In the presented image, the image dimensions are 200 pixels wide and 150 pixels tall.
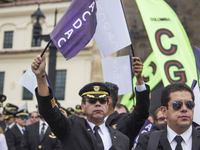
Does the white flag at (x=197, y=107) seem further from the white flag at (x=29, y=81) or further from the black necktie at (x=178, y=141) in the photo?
the white flag at (x=29, y=81)

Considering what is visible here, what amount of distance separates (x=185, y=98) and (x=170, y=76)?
3048 millimetres

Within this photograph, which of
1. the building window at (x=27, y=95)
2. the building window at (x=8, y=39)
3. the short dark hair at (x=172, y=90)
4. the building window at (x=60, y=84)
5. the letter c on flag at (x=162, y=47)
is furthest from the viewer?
the building window at (x=8, y=39)

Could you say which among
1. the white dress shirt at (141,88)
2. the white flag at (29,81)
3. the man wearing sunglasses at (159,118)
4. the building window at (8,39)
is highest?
the building window at (8,39)

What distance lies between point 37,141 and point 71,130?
11.7ft

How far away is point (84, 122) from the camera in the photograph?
3.61m

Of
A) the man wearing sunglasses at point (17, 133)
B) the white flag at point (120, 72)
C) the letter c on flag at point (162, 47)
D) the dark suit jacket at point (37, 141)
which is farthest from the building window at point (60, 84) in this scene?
the letter c on flag at point (162, 47)

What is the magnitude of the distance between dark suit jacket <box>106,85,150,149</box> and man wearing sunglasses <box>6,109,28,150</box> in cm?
458

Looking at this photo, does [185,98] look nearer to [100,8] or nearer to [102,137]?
[102,137]

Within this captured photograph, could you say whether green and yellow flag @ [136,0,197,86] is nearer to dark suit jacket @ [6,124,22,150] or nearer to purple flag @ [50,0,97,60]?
purple flag @ [50,0,97,60]

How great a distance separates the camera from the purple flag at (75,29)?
3.72m

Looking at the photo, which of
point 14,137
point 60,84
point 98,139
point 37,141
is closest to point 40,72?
point 98,139

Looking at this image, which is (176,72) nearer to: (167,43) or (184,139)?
(167,43)

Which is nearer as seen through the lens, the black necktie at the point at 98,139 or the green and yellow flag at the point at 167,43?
the black necktie at the point at 98,139

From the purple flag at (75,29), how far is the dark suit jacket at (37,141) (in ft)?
11.5
